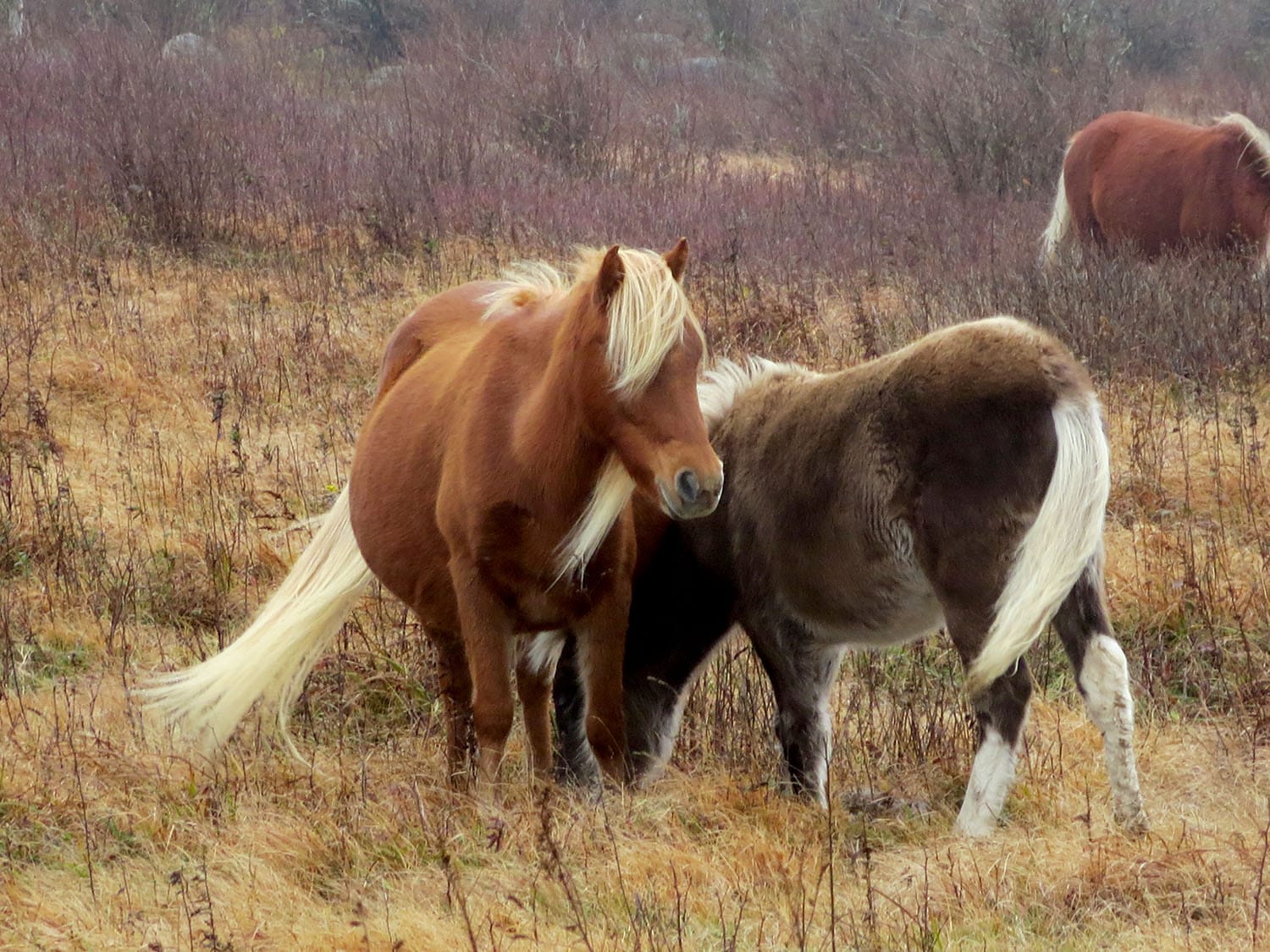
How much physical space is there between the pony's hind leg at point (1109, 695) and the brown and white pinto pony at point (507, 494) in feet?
3.71

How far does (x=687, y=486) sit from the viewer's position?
3.14 metres

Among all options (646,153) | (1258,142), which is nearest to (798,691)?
(1258,142)

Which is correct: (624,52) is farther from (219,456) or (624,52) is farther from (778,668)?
(778,668)

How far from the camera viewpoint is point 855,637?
4.14 meters

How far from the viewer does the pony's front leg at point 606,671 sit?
3.81m

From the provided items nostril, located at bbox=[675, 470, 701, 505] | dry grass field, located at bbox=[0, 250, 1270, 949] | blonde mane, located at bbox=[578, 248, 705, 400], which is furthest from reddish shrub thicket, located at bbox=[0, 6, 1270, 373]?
nostril, located at bbox=[675, 470, 701, 505]

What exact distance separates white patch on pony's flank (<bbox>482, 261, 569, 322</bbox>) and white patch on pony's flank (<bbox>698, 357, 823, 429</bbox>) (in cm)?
60

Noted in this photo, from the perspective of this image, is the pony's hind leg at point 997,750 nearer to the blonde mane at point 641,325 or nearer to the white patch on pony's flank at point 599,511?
the white patch on pony's flank at point 599,511

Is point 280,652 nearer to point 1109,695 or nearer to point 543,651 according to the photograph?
point 543,651

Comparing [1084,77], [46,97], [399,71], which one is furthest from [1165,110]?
[46,97]

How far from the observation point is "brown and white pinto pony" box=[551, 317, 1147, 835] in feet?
11.4

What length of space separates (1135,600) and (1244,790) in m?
1.67

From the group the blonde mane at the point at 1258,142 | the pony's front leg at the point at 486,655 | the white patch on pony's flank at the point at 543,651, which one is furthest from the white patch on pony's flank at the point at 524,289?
the blonde mane at the point at 1258,142

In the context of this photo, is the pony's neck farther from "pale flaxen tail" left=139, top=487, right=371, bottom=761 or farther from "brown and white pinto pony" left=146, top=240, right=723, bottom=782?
"pale flaxen tail" left=139, top=487, right=371, bottom=761
